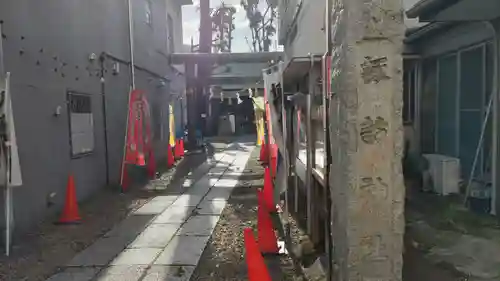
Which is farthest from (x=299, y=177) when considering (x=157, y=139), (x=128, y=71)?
(x=157, y=139)

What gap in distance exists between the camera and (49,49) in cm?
762

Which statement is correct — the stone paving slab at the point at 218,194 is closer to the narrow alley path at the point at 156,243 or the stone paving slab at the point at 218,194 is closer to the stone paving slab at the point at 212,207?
the narrow alley path at the point at 156,243

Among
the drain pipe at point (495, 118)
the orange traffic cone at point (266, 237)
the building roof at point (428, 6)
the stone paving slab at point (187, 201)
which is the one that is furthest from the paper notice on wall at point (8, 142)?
the drain pipe at point (495, 118)

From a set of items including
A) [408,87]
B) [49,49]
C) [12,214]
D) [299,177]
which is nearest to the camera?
[12,214]

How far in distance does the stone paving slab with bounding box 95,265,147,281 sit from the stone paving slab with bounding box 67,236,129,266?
10.5 inches

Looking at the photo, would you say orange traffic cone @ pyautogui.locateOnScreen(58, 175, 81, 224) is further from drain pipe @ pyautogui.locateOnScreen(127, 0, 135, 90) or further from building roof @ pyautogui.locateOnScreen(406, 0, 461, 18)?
building roof @ pyautogui.locateOnScreen(406, 0, 461, 18)

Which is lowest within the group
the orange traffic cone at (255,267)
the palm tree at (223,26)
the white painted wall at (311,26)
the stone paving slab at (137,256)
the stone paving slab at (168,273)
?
the stone paving slab at (137,256)

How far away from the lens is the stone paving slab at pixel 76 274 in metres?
5.01

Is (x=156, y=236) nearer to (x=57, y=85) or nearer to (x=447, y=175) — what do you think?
(x=57, y=85)

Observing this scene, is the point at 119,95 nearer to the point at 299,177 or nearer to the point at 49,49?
the point at 49,49

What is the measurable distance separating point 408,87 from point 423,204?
4.33 meters

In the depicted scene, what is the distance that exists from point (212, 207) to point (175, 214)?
2.55 feet

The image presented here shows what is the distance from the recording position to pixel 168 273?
5020 mm

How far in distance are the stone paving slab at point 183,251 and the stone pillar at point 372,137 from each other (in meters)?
3.03
